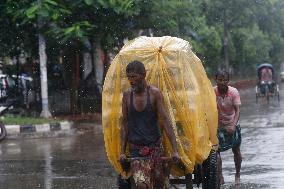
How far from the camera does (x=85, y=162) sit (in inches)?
454

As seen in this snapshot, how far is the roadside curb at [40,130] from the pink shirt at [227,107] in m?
8.05

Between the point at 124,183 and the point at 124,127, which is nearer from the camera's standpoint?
the point at 124,127

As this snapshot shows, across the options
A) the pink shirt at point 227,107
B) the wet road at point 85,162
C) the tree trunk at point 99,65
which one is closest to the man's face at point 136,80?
the pink shirt at point 227,107

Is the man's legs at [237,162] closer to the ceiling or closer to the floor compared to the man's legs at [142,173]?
closer to the floor

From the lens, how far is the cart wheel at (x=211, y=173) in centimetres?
734

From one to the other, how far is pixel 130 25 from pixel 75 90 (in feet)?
8.79

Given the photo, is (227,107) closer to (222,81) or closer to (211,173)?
(222,81)

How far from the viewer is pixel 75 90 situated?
65.5 feet

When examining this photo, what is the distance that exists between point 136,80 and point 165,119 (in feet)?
1.48

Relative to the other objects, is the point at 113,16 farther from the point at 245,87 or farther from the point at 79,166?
the point at 245,87

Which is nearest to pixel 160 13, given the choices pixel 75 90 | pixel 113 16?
pixel 113 16

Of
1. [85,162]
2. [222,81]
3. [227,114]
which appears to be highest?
[222,81]

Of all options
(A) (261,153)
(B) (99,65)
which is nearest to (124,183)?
(A) (261,153)

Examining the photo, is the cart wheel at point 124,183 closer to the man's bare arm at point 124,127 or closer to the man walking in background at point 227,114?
the man's bare arm at point 124,127
